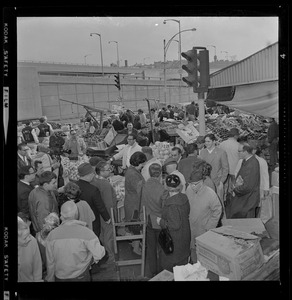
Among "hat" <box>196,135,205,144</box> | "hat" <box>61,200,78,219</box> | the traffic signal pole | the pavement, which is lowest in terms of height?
the pavement

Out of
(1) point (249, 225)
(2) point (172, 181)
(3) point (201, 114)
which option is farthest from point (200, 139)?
(1) point (249, 225)

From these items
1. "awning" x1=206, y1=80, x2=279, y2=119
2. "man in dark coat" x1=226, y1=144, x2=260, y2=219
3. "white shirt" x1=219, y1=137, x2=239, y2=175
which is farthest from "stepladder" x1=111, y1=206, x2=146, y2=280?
"awning" x1=206, y1=80, x2=279, y2=119

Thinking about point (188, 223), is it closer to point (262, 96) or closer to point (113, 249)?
point (113, 249)

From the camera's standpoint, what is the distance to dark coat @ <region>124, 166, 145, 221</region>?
11.9 feet

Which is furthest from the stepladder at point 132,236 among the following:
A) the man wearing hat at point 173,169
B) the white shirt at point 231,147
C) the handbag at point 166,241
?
the white shirt at point 231,147

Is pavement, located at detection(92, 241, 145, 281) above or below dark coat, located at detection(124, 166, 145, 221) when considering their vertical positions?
below

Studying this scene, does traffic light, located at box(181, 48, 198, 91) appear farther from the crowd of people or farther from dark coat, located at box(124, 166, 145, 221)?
dark coat, located at box(124, 166, 145, 221)

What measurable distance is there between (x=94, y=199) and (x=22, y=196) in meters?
0.58

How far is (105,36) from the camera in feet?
11.5

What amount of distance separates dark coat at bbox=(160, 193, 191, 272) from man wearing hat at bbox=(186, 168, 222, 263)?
4 cm

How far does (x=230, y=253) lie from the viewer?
10.9ft
